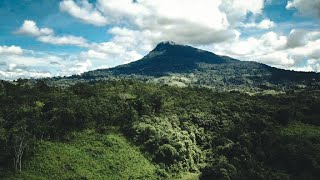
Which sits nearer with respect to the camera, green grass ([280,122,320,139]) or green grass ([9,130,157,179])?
green grass ([9,130,157,179])

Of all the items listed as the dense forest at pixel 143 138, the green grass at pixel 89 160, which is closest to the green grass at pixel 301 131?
the dense forest at pixel 143 138

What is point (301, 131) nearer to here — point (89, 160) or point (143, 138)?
point (143, 138)

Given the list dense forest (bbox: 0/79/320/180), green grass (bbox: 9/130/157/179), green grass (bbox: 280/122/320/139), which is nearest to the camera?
green grass (bbox: 9/130/157/179)

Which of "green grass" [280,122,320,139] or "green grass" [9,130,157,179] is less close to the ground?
"green grass" [280,122,320,139]

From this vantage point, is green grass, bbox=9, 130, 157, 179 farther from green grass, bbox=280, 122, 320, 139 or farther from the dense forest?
green grass, bbox=280, 122, 320, 139

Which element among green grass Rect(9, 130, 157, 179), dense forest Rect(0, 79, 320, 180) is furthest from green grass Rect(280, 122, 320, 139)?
green grass Rect(9, 130, 157, 179)

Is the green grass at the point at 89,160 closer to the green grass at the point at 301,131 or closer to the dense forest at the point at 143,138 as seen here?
the dense forest at the point at 143,138

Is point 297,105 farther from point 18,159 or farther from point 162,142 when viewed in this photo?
point 18,159
